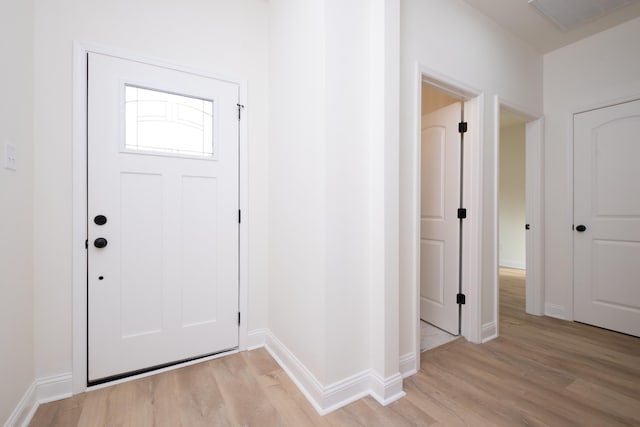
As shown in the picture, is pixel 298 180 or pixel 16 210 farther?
pixel 298 180

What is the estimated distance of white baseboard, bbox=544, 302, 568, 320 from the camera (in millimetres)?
2941

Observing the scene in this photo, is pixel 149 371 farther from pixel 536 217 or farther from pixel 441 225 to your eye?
pixel 536 217

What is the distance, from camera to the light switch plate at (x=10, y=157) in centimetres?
133

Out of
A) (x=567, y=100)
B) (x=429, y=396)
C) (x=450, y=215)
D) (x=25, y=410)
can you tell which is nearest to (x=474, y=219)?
(x=450, y=215)

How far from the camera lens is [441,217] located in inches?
104

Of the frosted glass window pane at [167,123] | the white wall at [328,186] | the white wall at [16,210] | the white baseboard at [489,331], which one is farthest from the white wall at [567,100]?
the white wall at [16,210]

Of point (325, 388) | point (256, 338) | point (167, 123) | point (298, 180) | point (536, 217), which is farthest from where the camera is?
point (536, 217)

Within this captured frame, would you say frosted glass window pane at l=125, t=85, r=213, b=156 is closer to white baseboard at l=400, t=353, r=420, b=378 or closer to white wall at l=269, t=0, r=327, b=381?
white wall at l=269, t=0, r=327, b=381

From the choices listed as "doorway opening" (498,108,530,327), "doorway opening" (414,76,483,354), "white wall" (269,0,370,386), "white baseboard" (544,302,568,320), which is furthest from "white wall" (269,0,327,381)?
Result: "doorway opening" (498,108,530,327)

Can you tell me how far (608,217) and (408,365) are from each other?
2560 mm

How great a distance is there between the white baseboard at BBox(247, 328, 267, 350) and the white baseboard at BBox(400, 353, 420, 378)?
111cm

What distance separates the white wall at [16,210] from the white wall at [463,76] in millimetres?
2144

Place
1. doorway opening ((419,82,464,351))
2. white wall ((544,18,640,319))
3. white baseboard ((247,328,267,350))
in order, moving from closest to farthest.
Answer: white baseboard ((247,328,267,350)) < doorway opening ((419,82,464,351)) < white wall ((544,18,640,319))

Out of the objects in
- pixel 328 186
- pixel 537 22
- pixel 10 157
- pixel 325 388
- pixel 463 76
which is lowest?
pixel 325 388
